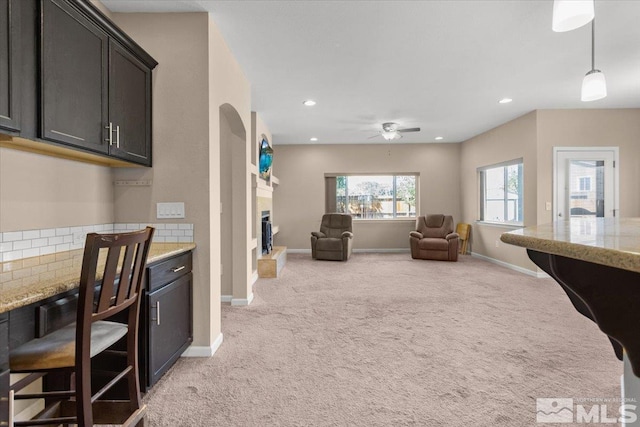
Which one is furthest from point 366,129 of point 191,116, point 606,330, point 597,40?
point 606,330

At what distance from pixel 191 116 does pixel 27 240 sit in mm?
1306

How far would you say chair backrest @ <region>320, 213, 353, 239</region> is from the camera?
24.3 ft

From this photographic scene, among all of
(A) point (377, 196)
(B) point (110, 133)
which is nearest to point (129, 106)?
(B) point (110, 133)

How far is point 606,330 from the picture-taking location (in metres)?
0.81

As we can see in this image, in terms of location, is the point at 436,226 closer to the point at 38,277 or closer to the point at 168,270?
the point at 168,270

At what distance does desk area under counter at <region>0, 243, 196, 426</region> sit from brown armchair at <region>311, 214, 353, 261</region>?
4.56m

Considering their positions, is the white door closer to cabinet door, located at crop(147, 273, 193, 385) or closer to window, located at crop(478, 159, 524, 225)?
window, located at crop(478, 159, 524, 225)

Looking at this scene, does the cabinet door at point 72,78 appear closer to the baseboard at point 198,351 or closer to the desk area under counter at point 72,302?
the desk area under counter at point 72,302

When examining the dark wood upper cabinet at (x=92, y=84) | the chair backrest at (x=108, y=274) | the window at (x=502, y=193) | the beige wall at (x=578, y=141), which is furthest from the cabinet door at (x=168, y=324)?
the window at (x=502, y=193)

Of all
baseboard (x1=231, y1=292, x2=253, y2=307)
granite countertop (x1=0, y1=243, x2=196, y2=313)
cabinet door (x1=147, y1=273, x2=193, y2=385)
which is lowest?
baseboard (x1=231, y1=292, x2=253, y2=307)

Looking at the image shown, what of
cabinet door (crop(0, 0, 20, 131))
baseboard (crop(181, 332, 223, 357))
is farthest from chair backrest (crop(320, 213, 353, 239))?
cabinet door (crop(0, 0, 20, 131))

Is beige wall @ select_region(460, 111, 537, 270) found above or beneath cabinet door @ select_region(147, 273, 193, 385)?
above

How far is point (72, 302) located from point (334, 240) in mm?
5770

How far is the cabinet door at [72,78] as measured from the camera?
1.64 metres
